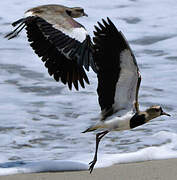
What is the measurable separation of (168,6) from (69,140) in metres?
6.42

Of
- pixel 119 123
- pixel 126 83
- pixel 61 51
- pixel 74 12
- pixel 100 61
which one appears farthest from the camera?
pixel 74 12

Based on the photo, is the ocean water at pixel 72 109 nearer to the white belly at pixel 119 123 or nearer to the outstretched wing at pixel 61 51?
the white belly at pixel 119 123

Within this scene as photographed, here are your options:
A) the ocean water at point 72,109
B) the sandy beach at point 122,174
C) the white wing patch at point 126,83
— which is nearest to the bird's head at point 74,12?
the ocean water at point 72,109

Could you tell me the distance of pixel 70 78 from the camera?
6.32 meters

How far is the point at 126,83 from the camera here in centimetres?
545

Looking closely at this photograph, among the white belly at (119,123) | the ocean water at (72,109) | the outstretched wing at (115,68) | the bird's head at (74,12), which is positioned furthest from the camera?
the bird's head at (74,12)

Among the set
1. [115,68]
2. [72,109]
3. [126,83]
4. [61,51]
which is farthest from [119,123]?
[72,109]

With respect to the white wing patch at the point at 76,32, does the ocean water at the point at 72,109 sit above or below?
below

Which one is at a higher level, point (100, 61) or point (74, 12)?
point (100, 61)

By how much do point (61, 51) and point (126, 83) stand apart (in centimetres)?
102

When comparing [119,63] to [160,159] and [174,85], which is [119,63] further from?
[174,85]

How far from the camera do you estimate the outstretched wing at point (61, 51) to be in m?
6.18

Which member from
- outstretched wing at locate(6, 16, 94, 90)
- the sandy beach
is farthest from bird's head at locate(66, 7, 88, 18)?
the sandy beach

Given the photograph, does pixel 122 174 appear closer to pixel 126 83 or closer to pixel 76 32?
pixel 126 83
